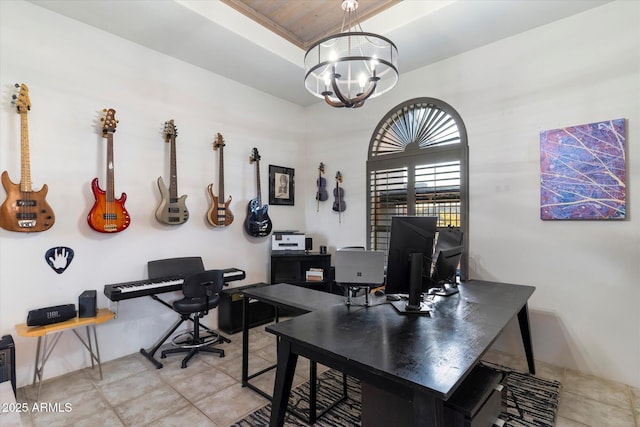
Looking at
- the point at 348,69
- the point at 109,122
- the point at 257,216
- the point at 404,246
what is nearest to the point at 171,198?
the point at 109,122

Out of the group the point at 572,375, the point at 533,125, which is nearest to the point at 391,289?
the point at 572,375

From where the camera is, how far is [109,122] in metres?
2.88

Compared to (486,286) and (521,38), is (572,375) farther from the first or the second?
(521,38)

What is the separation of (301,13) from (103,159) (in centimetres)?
246

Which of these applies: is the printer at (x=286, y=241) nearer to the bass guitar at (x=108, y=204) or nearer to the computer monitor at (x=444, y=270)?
the bass guitar at (x=108, y=204)

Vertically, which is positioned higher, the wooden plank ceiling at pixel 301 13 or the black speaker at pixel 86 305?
the wooden plank ceiling at pixel 301 13

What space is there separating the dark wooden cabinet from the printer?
7 centimetres

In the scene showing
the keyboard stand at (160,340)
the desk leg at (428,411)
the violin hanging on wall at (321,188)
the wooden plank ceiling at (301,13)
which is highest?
the wooden plank ceiling at (301,13)

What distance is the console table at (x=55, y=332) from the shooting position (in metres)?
2.33

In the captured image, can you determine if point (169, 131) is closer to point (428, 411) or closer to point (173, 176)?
point (173, 176)

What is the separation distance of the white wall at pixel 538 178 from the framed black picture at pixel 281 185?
2.18 meters

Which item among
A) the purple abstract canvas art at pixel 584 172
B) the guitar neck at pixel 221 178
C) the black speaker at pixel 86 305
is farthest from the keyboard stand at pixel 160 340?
the purple abstract canvas art at pixel 584 172

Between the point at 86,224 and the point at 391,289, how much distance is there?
280 centimetres

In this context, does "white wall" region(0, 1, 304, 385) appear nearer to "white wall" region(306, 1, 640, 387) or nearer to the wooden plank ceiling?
the wooden plank ceiling
